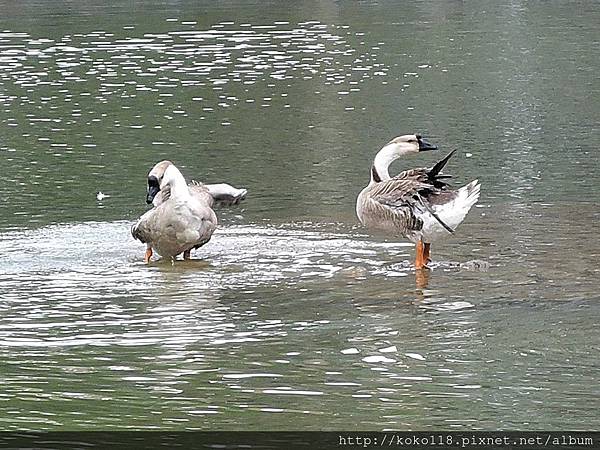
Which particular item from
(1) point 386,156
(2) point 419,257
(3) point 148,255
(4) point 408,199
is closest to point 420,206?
(4) point 408,199

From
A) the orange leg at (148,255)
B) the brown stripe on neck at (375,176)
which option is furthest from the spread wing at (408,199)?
the orange leg at (148,255)

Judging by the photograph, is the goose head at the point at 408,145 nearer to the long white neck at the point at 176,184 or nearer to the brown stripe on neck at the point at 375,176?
the brown stripe on neck at the point at 375,176

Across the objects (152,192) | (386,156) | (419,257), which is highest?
Result: (386,156)

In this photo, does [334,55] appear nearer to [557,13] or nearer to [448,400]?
[557,13]

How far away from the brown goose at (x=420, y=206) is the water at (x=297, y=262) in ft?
1.02

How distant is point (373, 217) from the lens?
35.8ft

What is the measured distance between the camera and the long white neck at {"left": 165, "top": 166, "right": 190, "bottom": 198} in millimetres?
11273

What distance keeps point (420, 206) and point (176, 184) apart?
205 cm

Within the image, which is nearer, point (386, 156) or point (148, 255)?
point (148, 255)

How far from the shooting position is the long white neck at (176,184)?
11273 mm

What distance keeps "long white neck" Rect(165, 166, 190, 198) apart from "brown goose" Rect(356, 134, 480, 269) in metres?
1.46

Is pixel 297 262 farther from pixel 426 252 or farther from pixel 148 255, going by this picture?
pixel 148 255

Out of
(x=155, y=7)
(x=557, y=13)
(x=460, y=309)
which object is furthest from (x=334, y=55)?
(x=460, y=309)

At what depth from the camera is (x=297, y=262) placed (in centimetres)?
1114
